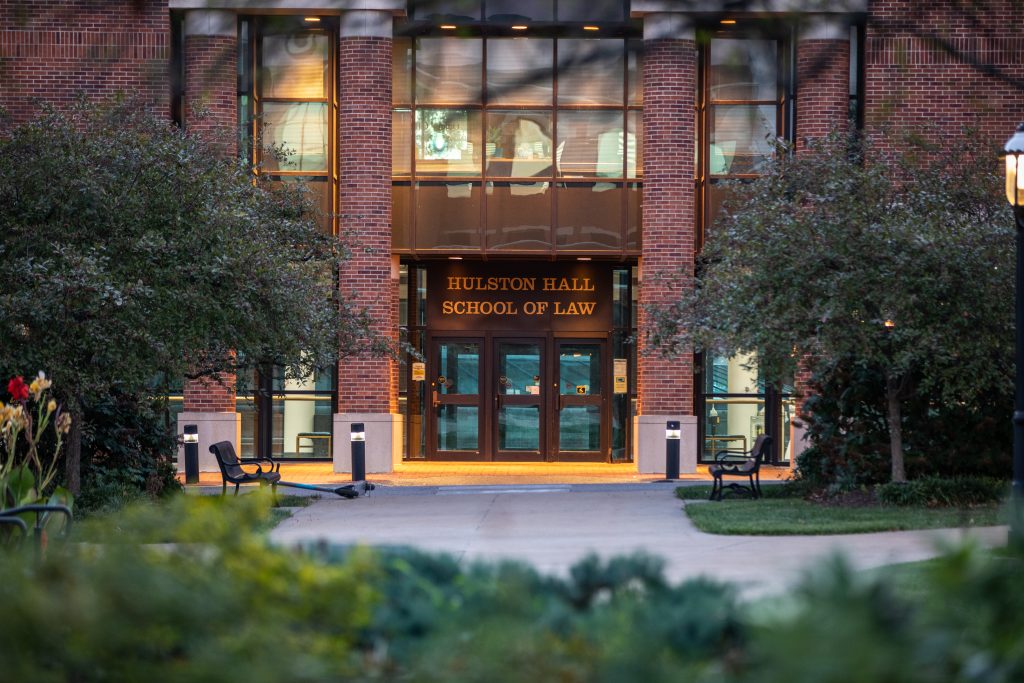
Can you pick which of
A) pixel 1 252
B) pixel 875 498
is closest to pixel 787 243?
pixel 875 498

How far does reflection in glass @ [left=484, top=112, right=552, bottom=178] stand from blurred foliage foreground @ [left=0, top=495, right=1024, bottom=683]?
1859 cm

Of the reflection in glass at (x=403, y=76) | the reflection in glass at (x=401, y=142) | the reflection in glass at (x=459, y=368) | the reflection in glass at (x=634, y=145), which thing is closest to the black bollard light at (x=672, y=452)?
the reflection in glass at (x=634, y=145)

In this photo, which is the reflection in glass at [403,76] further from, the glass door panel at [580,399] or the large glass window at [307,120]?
the glass door panel at [580,399]

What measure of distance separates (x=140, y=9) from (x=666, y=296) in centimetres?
1843

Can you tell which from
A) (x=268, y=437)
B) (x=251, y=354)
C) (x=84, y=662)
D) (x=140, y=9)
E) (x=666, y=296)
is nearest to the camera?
(x=140, y=9)

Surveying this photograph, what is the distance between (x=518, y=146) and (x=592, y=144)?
1.33m

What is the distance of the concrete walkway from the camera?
9898 mm

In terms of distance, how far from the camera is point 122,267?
45.4ft

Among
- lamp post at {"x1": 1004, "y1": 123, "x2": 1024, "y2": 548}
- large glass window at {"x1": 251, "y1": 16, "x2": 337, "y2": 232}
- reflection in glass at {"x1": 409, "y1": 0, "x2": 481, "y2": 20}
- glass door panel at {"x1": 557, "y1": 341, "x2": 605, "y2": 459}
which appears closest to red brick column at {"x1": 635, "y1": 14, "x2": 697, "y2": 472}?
glass door panel at {"x1": 557, "y1": 341, "x2": 605, "y2": 459}

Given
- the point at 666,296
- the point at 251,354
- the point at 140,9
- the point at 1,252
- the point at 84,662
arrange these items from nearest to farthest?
the point at 140,9, the point at 84,662, the point at 1,252, the point at 251,354, the point at 666,296

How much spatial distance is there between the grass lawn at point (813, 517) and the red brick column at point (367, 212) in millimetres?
8486

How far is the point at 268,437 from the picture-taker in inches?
944

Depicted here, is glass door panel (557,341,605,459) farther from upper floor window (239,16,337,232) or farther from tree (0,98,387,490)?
tree (0,98,387,490)

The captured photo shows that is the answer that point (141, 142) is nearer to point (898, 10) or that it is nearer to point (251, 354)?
point (251, 354)
